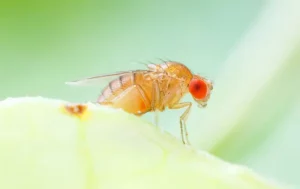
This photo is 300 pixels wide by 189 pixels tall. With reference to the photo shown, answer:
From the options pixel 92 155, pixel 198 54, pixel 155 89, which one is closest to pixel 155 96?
pixel 155 89

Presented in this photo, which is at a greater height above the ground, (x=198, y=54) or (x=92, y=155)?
(x=92, y=155)

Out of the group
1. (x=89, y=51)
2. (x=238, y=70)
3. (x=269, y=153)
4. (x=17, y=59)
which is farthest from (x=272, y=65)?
(x=17, y=59)

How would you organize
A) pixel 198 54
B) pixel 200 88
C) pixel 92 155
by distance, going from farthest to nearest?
pixel 198 54
pixel 200 88
pixel 92 155

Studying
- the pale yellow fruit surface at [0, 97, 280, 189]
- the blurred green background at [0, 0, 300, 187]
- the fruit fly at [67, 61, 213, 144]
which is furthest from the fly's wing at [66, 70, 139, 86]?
the blurred green background at [0, 0, 300, 187]

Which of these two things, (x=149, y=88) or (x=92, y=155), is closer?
(x=92, y=155)

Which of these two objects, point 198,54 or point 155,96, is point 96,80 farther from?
point 198,54

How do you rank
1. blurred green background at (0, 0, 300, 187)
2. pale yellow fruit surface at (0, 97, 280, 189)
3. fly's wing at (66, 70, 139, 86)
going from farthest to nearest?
blurred green background at (0, 0, 300, 187), fly's wing at (66, 70, 139, 86), pale yellow fruit surface at (0, 97, 280, 189)

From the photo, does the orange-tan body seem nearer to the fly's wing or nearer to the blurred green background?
the fly's wing

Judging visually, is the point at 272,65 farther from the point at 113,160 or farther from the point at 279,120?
the point at 113,160
